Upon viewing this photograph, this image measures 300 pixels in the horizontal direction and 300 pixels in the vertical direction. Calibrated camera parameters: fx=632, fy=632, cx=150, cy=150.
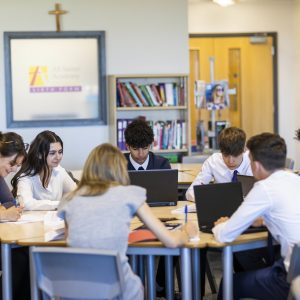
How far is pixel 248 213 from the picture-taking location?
10.1 feet

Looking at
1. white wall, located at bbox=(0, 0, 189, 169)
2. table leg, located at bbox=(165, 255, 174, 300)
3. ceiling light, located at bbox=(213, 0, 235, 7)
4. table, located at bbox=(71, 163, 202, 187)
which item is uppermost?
ceiling light, located at bbox=(213, 0, 235, 7)

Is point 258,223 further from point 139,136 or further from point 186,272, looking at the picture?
point 139,136

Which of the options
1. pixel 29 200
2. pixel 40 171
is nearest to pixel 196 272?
pixel 29 200

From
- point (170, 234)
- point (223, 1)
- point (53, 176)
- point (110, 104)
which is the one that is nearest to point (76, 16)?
point (110, 104)

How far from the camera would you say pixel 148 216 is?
2.99 metres

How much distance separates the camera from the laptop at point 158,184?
4070mm

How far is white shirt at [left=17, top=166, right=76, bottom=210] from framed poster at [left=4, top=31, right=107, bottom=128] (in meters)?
2.63

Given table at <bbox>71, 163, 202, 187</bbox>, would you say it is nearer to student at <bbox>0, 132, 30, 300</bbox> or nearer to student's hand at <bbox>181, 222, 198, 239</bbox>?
student at <bbox>0, 132, 30, 300</bbox>

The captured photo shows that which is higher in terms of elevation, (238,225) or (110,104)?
(110,104)

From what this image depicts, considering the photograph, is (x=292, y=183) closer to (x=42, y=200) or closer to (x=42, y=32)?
(x=42, y=200)

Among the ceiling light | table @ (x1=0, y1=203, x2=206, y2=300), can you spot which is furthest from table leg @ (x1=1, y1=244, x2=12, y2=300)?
the ceiling light

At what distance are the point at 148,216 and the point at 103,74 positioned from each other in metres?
4.48

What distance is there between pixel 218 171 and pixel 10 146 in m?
1.54

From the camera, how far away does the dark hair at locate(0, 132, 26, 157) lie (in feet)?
13.4
